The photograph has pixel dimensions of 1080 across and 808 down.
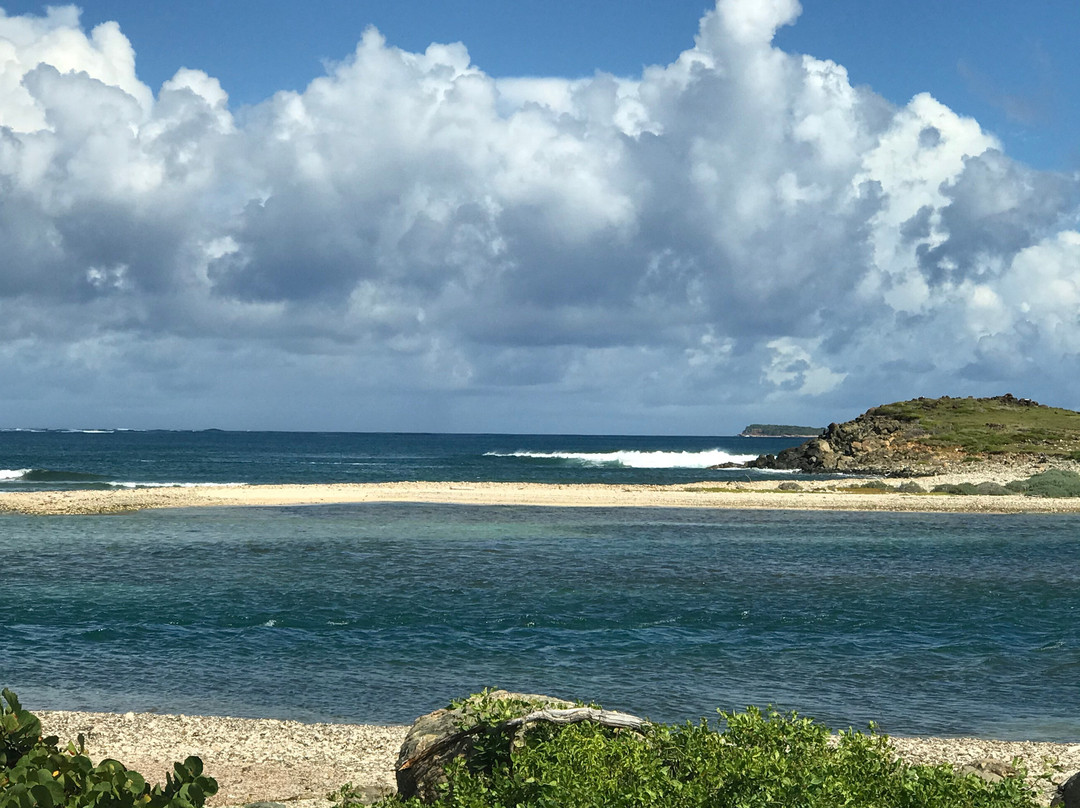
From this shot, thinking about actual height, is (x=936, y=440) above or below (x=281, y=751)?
above

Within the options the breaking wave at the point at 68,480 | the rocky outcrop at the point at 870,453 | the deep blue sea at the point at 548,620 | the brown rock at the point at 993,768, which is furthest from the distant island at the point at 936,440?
the brown rock at the point at 993,768

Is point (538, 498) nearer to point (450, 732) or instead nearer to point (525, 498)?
point (525, 498)

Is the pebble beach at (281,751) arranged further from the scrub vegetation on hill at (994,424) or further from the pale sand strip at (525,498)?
the scrub vegetation on hill at (994,424)

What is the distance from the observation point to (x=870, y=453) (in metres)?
103

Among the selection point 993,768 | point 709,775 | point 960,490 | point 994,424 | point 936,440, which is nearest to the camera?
point 709,775

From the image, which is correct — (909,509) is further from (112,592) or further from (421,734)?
(421,734)

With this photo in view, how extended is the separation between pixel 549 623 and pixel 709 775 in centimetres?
1538

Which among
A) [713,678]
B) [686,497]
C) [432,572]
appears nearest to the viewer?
[713,678]

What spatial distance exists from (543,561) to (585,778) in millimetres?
26321

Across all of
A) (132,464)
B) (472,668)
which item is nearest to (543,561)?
(472,668)

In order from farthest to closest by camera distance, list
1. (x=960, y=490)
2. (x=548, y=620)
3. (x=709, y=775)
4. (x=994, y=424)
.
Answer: (x=994, y=424), (x=960, y=490), (x=548, y=620), (x=709, y=775)

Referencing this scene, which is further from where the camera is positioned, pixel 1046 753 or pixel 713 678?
pixel 713 678

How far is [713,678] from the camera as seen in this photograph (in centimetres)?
1708

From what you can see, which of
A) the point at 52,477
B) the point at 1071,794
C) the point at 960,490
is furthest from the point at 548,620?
the point at 52,477
